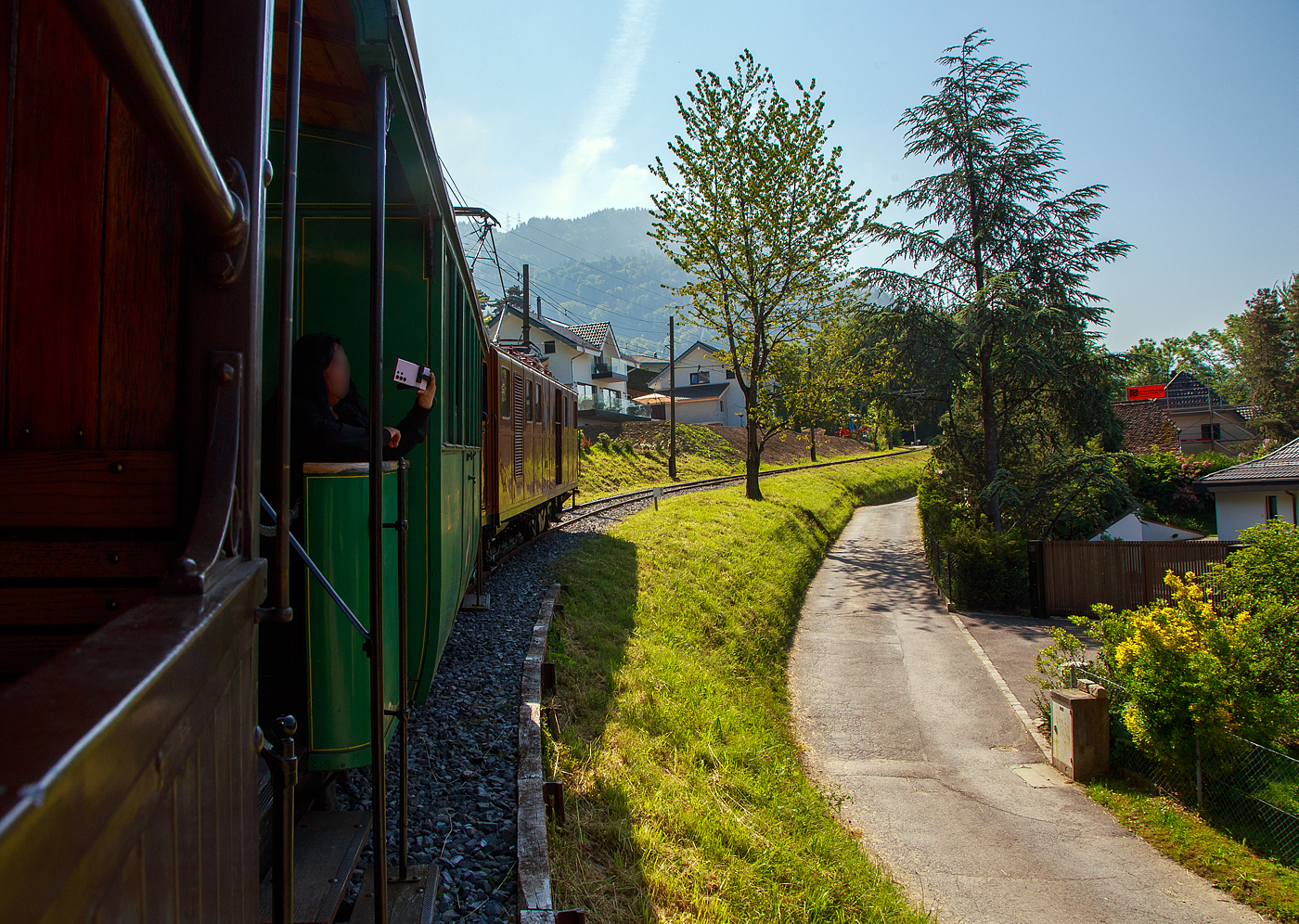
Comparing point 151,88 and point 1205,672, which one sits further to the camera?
point 1205,672

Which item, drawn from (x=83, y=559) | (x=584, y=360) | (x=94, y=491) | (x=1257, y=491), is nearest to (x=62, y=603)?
(x=83, y=559)

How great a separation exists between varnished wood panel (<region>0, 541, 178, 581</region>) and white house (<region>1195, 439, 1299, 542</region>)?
21873mm

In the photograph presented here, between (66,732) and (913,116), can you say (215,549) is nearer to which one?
(66,732)

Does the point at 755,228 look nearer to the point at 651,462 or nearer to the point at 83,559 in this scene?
the point at 651,462

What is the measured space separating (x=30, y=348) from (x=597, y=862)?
364 centimetres

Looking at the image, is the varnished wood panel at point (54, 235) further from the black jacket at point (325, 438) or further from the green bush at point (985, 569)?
the green bush at point (985, 569)

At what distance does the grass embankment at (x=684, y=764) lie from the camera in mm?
4105

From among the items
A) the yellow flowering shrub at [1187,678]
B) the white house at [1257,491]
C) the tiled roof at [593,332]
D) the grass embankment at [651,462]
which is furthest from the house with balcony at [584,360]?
the yellow flowering shrub at [1187,678]

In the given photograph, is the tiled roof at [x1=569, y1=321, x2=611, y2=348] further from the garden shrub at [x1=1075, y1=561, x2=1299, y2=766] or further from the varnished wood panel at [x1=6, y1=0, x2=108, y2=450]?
the varnished wood panel at [x1=6, y1=0, x2=108, y2=450]

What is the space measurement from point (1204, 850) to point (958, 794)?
2.08 metres

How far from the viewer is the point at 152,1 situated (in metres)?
1.39

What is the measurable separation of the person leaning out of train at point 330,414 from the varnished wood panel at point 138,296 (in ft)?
3.57

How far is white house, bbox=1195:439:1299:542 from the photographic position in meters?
18.3

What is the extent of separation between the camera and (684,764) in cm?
581
